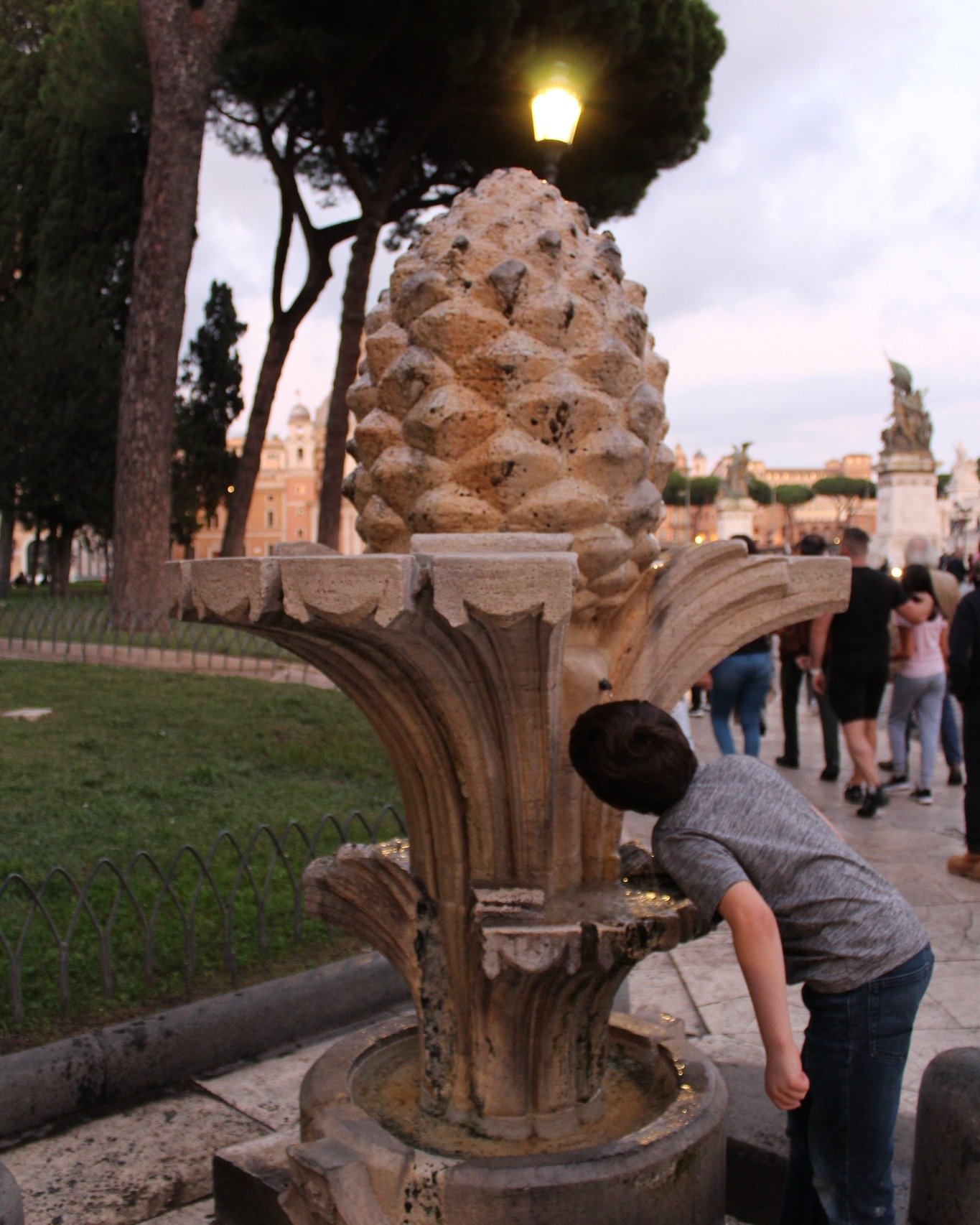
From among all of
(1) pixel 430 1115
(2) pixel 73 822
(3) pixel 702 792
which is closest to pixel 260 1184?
(1) pixel 430 1115

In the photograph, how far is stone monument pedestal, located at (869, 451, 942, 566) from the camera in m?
29.4

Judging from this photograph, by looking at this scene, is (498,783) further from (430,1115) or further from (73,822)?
(73,822)

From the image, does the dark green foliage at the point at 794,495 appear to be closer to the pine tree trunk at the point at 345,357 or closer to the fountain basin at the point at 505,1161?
the pine tree trunk at the point at 345,357

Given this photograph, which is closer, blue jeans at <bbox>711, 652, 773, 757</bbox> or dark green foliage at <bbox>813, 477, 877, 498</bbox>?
blue jeans at <bbox>711, 652, 773, 757</bbox>

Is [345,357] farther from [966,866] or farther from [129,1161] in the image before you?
[129,1161]

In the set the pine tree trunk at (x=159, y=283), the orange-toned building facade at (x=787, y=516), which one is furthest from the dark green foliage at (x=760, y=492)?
the pine tree trunk at (x=159, y=283)

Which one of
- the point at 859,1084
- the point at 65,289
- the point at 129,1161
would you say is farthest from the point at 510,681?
the point at 65,289

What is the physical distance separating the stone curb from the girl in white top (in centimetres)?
437

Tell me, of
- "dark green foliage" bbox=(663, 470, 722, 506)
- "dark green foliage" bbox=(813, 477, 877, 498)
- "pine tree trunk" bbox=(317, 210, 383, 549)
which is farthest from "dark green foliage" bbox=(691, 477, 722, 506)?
"pine tree trunk" bbox=(317, 210, 383, 549)

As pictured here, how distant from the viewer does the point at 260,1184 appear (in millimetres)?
2502

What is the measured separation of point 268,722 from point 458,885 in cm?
622

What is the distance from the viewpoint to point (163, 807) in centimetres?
596

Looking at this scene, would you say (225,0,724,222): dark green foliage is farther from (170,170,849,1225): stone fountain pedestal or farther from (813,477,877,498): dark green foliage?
(813,477,877,498): dark green foliage

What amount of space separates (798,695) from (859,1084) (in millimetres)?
6239
